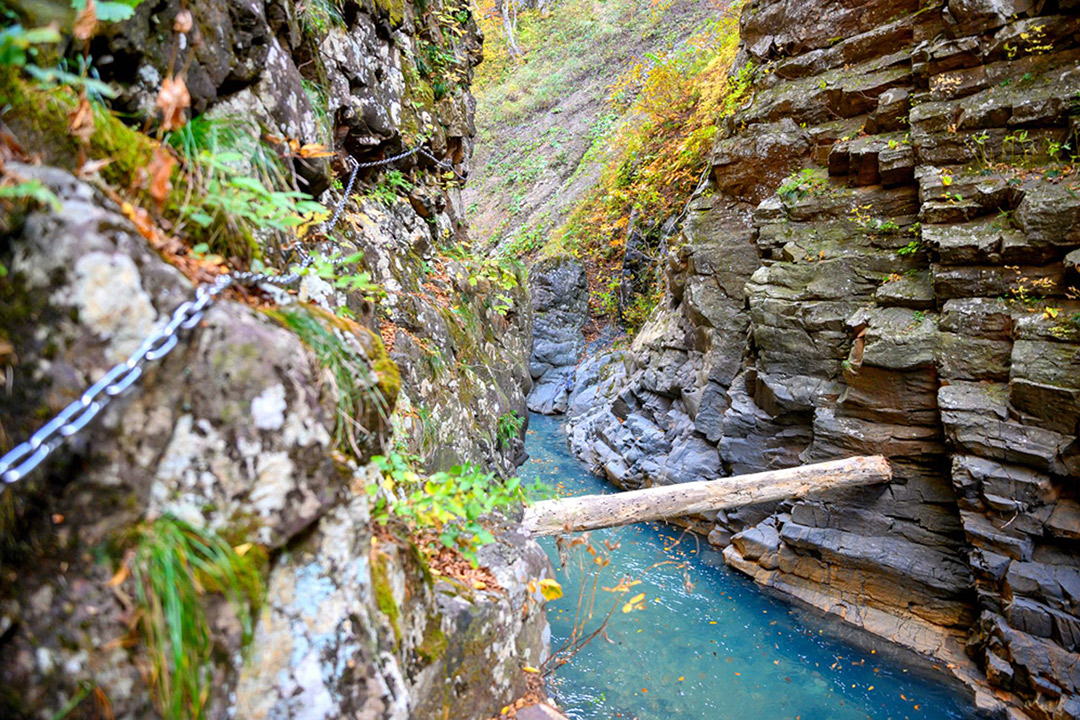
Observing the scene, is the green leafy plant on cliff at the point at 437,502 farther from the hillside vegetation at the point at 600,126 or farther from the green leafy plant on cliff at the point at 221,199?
the hillside vegetation at the point at 600,126

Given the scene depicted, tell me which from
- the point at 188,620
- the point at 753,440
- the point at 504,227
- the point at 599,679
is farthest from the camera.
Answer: the point at 504,227

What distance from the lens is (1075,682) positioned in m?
4.78

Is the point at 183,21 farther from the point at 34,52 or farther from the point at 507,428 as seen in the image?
the point at 507,428

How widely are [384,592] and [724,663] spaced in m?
5.29

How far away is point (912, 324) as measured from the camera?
20.4ft

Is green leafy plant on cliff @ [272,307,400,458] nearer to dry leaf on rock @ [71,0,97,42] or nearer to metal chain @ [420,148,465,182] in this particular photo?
dry leaf on rock @ [71,0,97,42]

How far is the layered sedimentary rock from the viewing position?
132 cm

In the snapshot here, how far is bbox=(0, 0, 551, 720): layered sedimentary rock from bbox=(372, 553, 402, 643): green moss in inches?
0.4

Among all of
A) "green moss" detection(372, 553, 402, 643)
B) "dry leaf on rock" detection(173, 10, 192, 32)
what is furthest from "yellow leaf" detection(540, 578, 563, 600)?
"dry leaf on rock" detection(173, 10, 192, 32)

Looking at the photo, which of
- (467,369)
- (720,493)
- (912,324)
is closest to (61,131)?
(467,369)

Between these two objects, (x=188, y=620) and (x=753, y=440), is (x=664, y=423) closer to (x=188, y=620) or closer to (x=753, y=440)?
(x=753, y=440)

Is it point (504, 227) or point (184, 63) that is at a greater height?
point (184, 63)

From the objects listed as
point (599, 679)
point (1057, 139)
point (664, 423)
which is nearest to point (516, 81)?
point (664, 423)

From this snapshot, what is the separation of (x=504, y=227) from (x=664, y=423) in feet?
50.6
